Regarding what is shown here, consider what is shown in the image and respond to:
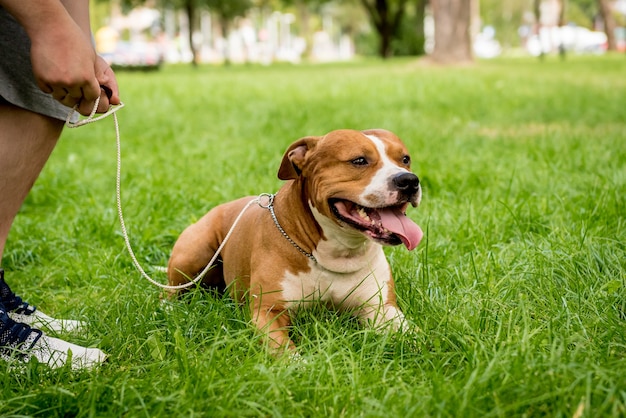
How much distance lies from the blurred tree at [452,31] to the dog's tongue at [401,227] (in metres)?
18.3

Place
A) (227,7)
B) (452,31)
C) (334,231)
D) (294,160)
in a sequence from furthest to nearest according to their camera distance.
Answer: (227,7) → (452,31) → (294,160) → (334,231)

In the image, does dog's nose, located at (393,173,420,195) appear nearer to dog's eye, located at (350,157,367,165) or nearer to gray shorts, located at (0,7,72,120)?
dog's eye, located at (350,157,367,165)

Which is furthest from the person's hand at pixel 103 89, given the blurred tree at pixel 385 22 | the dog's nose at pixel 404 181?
the blurred tree at pixel 385 22

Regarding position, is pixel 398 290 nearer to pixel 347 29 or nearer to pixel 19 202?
pixel 19 202

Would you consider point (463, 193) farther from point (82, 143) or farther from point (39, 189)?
point (82, 143)

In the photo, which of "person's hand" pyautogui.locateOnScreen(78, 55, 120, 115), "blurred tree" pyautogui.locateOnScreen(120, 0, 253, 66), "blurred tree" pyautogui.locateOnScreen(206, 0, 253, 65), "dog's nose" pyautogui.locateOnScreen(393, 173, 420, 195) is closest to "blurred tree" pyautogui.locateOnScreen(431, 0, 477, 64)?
"blurred tree" pyautogui.locateOnScreen(120, 0, 253, 66)

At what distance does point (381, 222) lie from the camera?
3.13 meters

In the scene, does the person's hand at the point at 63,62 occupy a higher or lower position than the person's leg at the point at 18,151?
higher

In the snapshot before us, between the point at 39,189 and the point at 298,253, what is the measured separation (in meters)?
3.47

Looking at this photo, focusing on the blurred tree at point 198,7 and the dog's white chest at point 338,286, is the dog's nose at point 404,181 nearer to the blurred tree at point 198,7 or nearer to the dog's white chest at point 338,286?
the dog's white chest at point 338,286

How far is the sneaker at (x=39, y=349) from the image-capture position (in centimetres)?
277

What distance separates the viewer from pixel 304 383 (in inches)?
97.3

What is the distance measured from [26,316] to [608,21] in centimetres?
3823

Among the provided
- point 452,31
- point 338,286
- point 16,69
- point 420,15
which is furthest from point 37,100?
point 420,15
